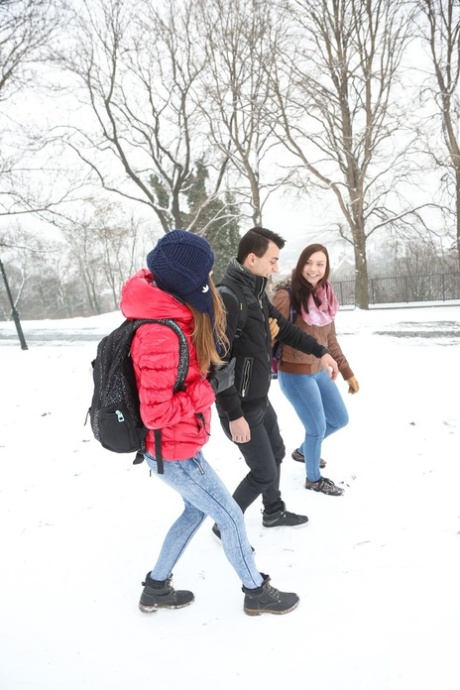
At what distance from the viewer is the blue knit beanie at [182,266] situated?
1779mm

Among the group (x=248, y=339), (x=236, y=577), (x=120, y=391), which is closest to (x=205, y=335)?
(x=120, y=391)

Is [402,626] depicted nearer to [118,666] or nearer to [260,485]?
[260,485]

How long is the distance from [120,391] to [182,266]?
622 millimetres

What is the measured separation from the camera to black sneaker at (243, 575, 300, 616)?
7.22ft

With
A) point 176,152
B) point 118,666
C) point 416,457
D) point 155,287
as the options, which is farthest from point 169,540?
point 176,152

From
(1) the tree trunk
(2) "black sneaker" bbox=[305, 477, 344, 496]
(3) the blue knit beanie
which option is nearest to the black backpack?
(3) the blue knit beanie

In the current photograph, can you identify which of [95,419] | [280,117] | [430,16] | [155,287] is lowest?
[95,419]

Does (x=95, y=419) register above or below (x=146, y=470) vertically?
above

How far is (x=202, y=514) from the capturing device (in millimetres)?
2201

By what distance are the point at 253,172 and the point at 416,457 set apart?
1656cm

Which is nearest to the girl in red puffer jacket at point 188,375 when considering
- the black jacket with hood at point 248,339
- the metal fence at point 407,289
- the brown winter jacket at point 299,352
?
the black jacket with hood at point 248,339

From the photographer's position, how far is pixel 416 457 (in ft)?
12.3

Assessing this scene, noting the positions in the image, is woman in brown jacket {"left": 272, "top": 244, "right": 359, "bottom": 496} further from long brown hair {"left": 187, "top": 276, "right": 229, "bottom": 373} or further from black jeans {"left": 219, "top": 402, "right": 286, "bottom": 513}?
long brown hair {"left": 187, "top": 276, "right": 229, "bottom": 373}

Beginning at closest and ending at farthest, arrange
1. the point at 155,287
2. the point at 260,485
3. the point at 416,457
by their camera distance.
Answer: the point at 155,287
the point at 260,485
the point at 416,457
